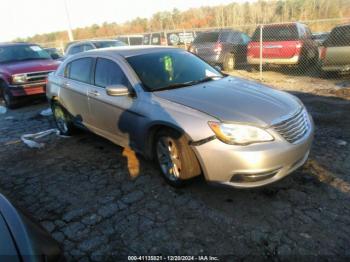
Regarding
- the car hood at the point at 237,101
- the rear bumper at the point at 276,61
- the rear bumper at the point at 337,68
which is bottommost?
the rear bumper at the point at 337,68

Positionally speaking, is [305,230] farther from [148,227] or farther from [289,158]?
[148,227]

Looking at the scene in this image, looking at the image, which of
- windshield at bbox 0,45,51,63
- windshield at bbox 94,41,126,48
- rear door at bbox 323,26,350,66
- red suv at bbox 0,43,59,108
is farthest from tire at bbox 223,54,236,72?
windshield at bbox 0,45,51,63

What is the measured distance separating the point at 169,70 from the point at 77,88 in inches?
67.7

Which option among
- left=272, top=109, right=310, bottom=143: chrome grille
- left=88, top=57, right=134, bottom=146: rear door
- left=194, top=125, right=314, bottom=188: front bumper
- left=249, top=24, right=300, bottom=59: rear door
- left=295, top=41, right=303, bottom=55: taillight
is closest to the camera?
left=194, top=125, right=314, bottom=188: front bumper

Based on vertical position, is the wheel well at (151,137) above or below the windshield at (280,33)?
below

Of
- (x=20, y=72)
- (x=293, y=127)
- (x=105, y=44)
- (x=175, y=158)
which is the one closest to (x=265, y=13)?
(x=105, y=44)

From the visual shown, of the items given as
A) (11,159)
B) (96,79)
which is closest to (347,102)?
(96,79)

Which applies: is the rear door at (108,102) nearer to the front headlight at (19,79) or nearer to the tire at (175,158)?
the tire at (175,158)

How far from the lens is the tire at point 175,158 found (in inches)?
125

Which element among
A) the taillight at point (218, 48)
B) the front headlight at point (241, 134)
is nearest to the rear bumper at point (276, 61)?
the taillight at point (218, 48)

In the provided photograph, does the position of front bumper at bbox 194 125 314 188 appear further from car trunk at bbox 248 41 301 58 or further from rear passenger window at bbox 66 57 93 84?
car trunk at bbox 248 41 301 58

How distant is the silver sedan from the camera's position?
2.91m

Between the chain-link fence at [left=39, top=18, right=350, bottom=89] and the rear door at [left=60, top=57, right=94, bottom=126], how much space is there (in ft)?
22.7

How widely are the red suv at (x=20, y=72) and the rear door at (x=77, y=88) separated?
3978mm
